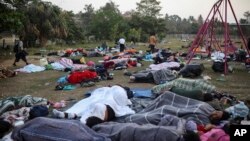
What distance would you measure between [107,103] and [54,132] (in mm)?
2113

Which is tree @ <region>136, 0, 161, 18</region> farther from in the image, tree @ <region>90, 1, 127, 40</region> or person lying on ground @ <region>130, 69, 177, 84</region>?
person lying on ground @ <region>130, 69, 177, 84</region>

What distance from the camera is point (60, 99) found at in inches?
373

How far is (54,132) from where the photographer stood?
540 cm

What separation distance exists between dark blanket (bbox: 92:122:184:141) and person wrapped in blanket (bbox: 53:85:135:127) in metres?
0.80

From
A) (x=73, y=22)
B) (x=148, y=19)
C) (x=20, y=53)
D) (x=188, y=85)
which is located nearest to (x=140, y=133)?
(x=188, y=85)

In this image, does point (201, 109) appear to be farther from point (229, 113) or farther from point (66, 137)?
point (66, 137)

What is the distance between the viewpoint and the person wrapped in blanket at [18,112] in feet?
21.7

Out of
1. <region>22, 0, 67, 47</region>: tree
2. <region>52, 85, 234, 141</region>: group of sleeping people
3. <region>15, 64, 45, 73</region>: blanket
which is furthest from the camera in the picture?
<region>22, 0, 67, 47</region>: tree

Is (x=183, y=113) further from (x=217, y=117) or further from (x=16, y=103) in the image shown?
(x=16, y=103)

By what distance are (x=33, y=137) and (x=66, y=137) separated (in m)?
0.58

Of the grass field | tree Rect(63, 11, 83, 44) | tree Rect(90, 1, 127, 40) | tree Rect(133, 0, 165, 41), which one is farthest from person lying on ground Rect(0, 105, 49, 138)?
tree Rect(133, 0, 165, 41)

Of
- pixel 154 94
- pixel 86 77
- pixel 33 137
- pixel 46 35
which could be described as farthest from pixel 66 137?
pixel 46 35

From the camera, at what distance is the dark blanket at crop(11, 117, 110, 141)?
5.30 meters

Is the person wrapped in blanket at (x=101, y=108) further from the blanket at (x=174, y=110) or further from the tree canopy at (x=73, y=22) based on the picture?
the tree canopy at (x=73, y=22)
